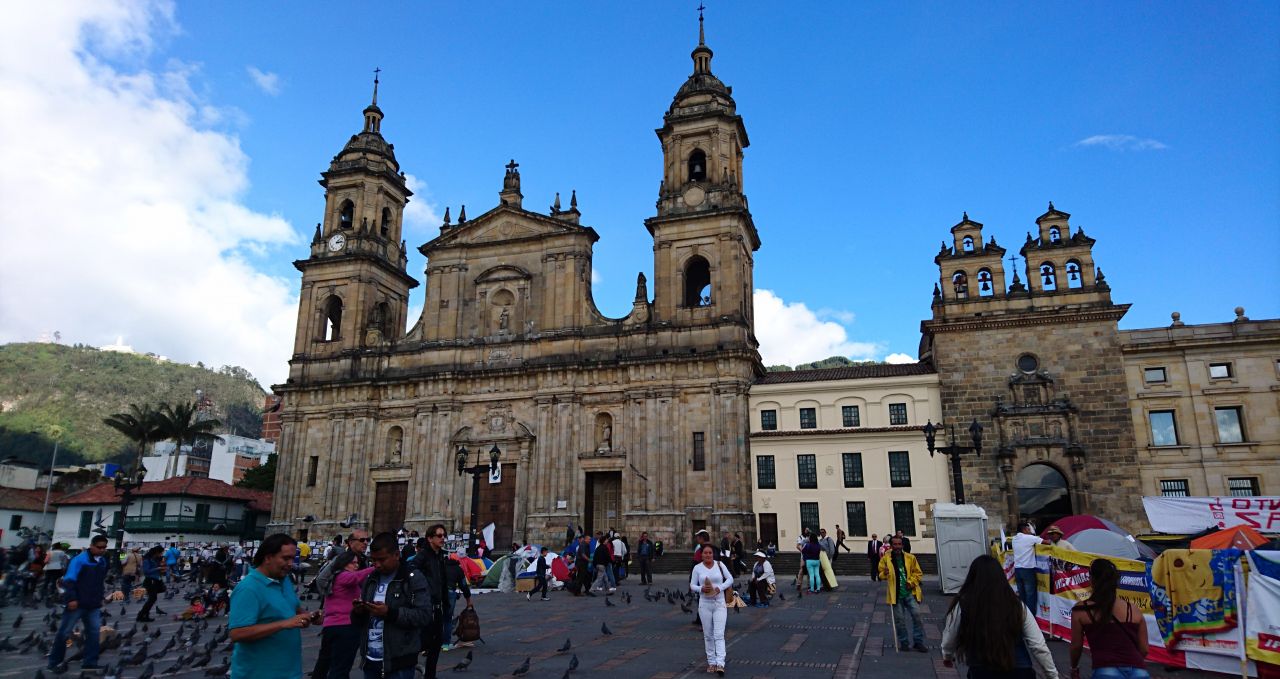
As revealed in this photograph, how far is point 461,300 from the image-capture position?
42.4 metres

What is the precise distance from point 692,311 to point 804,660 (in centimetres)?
2805

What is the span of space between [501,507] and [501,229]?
14283 mm

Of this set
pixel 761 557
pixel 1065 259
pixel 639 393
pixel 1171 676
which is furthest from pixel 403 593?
pixel 1065 259

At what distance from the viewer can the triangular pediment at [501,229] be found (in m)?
41.6

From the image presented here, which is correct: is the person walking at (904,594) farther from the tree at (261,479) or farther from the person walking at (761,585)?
the tree at (261,479)

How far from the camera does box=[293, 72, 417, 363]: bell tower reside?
147 ft

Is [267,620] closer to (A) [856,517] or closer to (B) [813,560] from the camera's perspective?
(B) [813,560]

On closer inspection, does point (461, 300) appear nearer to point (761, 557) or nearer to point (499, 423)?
point (499, 423)

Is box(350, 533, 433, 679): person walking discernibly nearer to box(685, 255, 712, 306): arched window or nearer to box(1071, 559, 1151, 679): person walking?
box(1071, 559, 1151, 679): person walking

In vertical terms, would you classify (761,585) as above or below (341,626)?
below

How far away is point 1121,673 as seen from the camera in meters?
6.18

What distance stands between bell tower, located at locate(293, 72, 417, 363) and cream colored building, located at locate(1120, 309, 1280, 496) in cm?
3588

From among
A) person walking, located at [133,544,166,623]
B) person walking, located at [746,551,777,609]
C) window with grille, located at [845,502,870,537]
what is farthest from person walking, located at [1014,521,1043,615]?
window with grille, located at [845,502,870,537]

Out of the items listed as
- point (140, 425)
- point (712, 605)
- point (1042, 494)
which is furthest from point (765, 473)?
point (140, 425)
